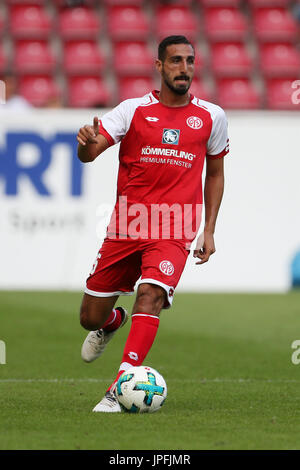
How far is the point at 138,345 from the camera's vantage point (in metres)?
6.18

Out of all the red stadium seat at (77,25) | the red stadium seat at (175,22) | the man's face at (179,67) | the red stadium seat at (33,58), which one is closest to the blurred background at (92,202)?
the red stadium seat at (33,58)

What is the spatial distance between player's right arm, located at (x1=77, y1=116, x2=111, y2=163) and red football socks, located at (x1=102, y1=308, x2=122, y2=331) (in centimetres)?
142

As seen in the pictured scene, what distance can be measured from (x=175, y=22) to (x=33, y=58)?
8.89ft

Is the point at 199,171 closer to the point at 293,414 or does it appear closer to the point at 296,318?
the point at 293,414

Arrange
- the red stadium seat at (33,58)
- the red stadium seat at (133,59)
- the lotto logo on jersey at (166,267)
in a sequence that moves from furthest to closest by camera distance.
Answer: the red stadium seat at (133,59) → the red stadium seat at (33,58) → the lotto logo on jersey at (166,267)

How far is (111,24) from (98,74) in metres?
1.11

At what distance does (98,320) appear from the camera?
23.0ft

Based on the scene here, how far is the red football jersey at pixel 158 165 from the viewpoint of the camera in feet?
21.6

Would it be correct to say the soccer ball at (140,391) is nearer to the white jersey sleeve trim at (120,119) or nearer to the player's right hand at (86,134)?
the player's right hand at (86,134)

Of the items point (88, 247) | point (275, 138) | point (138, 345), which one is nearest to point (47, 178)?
point (88, 247)

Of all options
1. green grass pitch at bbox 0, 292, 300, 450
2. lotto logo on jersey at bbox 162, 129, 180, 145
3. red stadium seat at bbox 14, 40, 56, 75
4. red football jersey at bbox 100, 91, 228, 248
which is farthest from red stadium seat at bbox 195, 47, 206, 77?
lotto logo on jersey at bbox 162, 129, 180, 145

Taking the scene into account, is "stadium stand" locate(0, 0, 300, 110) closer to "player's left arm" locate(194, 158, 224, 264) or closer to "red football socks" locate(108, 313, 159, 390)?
"player's left arm" locate(194, 158, 224, 264)

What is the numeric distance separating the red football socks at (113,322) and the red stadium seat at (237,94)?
11397 mm

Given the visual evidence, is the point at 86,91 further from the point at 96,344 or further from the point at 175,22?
the point at 96,344
